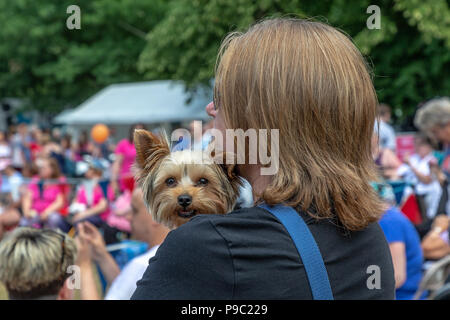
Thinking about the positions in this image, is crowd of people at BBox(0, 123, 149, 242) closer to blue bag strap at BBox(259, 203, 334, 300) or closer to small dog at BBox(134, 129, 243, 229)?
small dog at BBox(134, 129, 243, 229)

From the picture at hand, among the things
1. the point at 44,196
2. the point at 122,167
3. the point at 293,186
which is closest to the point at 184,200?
the point at 293,186

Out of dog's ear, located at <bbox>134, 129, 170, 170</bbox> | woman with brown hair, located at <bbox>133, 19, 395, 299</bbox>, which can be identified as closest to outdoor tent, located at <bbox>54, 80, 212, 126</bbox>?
dog's ear, located at <bbox>134, 129, 170, 170</bbox>

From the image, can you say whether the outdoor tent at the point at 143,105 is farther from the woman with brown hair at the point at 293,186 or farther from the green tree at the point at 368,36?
the woman with brown hair at the point at 293,186

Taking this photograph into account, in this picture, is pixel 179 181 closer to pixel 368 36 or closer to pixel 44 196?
pixel 44 196

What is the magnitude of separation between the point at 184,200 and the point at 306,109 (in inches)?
34.6

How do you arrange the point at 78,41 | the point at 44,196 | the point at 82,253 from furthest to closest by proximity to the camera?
1. the point at 78,41
2. the point at 44,196
3. the point at 82,253

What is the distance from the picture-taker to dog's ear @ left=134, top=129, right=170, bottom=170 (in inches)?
82.7

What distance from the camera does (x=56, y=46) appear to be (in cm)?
2670

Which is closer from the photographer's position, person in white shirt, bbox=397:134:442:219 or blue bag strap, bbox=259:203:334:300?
blue bag strap, bbox=259:203:334:300

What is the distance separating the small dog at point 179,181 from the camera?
2113 millimetres

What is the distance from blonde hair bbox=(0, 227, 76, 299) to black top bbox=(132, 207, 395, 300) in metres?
1.94

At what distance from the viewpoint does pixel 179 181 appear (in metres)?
2.34

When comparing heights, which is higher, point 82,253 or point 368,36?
point 368,36
